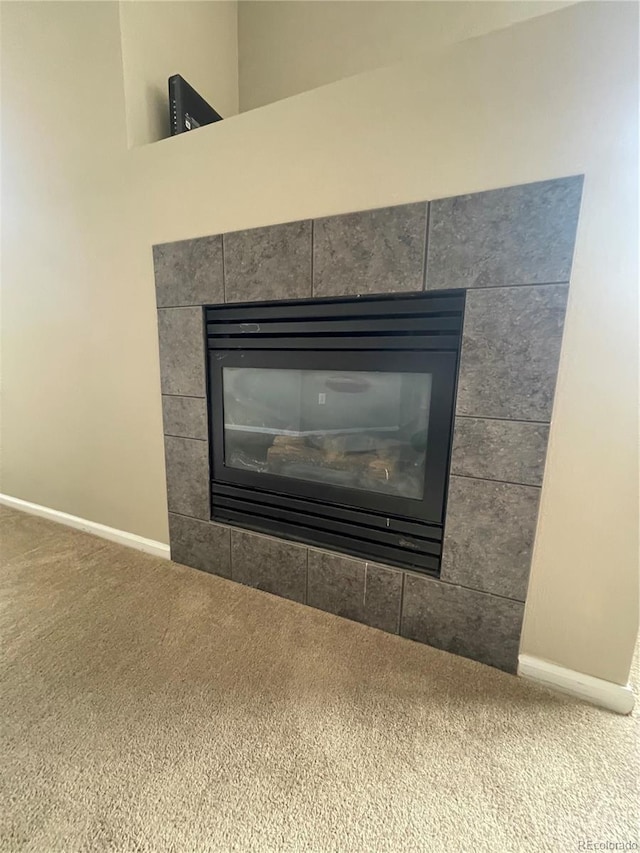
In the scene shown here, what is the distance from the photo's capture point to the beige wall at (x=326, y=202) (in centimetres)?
84

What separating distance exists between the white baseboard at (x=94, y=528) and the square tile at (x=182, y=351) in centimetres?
74

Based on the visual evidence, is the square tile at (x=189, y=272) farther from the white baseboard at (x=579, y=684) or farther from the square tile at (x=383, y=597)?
the white baseboard at (x=579, y=684)

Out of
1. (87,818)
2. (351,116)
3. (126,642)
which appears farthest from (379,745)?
(351,116)

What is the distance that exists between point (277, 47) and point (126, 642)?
2.66m

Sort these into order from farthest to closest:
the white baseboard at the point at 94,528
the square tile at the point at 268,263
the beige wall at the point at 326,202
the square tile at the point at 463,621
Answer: the white baseboard at the point at 94,528 → the square tile at the point at 268,263 → the square tile at the point at 463,621 → the beige wall at the point at 326,202

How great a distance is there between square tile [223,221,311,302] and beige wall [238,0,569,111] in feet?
3.66

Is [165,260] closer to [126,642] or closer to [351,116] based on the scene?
[351,116]

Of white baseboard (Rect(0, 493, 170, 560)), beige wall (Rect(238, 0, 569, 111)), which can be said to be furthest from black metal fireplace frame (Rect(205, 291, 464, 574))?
beige wall (Rect(238, 0, 569, 111))

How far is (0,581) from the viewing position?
1.46 m

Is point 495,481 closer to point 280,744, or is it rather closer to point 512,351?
point 512,351

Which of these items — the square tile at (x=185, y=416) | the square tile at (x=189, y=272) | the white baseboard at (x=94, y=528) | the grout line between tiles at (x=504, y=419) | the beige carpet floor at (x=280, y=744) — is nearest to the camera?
the beige carpet floor at (x=280, y=744)

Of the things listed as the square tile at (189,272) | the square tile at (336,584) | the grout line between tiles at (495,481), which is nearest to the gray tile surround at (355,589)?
the square tile at (336,584)

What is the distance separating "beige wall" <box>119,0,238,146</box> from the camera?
1.37 meters

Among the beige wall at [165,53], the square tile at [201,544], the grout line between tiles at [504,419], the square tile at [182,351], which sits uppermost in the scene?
the beige wall at [165,53]
